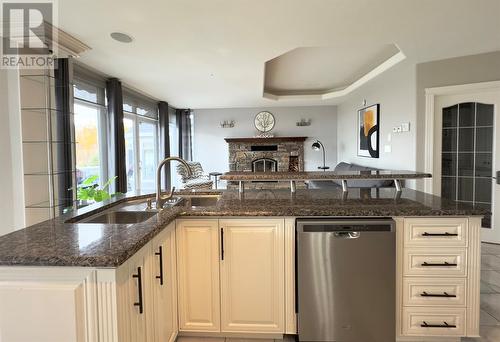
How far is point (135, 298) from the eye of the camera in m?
1.27

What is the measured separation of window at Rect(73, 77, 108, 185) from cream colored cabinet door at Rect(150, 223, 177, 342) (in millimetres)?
2786

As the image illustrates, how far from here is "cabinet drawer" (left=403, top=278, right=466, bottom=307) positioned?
1852mm

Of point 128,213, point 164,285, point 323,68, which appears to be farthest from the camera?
point 323,68

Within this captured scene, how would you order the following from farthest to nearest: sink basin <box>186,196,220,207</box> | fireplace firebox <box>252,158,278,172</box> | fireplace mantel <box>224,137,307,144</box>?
fireplace firebox <box>252,158,278,172</box>
fireplace mantel <box>224,137,307,144</box>
sink basin <box>186,196,220,207</box>

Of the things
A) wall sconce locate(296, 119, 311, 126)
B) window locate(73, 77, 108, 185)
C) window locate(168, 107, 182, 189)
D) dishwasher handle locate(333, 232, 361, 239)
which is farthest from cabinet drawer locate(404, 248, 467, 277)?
window locate(168, 107, 182, 189)

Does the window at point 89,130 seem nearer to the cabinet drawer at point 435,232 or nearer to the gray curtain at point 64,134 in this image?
the gray curtain at point 64,134

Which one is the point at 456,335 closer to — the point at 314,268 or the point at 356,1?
the point at 314,268

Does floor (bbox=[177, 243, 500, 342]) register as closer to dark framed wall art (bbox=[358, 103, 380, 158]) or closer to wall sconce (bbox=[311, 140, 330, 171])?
dark framed wall art (bbox=[358, 103, 380, 158])

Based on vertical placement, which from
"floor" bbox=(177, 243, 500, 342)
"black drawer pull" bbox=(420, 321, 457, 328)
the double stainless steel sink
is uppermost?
the double stainless steel sink

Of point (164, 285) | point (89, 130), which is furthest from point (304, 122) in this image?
point (164, 285)

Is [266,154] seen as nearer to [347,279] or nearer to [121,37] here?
[121,37]

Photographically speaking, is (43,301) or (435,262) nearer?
(43,301)

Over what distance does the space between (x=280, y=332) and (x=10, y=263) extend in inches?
60.5

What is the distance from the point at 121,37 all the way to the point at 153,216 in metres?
2.11
